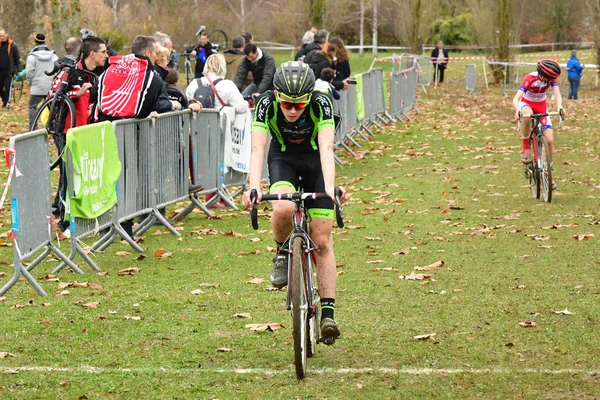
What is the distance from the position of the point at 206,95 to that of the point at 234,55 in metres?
6.83

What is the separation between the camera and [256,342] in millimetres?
7312

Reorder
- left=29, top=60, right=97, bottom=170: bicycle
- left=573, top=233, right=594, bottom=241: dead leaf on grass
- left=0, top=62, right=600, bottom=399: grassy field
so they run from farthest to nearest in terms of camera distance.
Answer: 1. left=29, top=60, right=97, bottom=170: bicycle
2. left=573, top=233, right=594, bottom=241: dead leaf on grass
3. left=0, top=62, right=600, bottom=399: grassy field

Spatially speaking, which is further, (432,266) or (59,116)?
(59,116)

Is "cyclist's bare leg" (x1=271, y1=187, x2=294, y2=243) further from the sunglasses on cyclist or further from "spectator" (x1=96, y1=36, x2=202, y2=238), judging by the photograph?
"spectator" (x1=96, y1=36, x2=202, y2=238)

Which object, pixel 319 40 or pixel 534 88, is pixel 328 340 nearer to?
pixel 534 88

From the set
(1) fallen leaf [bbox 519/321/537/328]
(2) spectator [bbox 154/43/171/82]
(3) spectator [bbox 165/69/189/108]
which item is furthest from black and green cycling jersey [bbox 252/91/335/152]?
(3) spectator [bbox 165/69/189/108]

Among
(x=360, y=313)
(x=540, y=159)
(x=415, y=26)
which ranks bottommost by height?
(x=360, y=313)

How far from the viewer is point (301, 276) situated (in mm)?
6289

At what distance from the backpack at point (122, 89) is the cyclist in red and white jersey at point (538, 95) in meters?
5.36

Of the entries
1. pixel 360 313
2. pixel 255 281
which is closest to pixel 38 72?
pixel 255 281

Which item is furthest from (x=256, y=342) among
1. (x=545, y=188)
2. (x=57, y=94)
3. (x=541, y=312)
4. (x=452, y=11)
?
(x=452, y=11)

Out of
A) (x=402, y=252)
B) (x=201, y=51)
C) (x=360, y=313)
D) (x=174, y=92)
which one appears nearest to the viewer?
(x=360, y=313)

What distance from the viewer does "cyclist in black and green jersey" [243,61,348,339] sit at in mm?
6602

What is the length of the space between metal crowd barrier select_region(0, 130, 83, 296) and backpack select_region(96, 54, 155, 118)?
6.75ft
